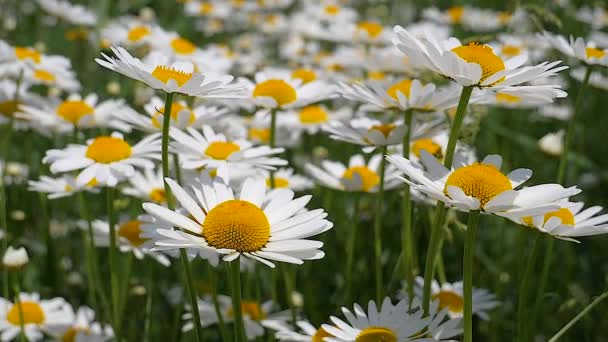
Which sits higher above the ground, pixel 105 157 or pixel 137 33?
pixel 137 33

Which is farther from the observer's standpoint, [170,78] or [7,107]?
[7,107]

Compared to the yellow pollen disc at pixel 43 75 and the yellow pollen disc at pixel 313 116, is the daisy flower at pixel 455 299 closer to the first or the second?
the yellow pollen disc at pixel 313 116

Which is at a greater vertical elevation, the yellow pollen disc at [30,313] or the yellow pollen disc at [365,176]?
the yellow pollen disc at [365,176]

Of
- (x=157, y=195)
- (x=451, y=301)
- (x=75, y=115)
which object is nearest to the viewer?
(x=451, y=301)

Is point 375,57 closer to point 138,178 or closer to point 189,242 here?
point 138,178

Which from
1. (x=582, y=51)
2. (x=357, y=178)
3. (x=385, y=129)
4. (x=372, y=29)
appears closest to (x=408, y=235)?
(x=385, y=129)

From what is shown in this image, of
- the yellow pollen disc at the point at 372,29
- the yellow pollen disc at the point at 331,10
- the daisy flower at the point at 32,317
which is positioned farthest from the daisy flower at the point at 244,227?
the yellow pollen disc at the point at 331,10

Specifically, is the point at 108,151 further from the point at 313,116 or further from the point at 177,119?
the point at 313,116
